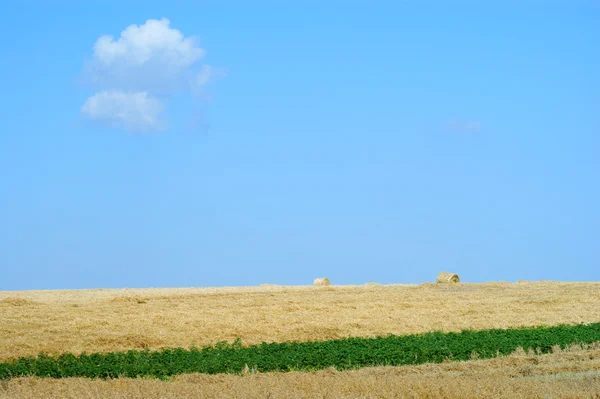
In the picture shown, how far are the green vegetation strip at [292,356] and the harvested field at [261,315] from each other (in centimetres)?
250

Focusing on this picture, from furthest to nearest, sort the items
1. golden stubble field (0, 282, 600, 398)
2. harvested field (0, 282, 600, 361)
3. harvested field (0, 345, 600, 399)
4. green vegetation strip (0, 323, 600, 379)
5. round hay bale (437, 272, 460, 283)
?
round hay bale (437, 272, 460, 283), harvested field (0, 282, 600, 361), green vegetation strip (0, 323, 600, 379), golden stubble field (0, 282, 600, 398), harvested field (0, 345, 600, 399)

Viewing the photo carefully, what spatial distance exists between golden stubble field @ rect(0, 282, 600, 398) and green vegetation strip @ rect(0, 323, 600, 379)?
144 cm

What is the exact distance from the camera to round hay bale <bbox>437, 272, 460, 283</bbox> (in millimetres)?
39094

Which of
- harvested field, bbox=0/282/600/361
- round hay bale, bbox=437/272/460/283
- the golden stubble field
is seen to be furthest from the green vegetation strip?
round hay bale, bbox=437/272/460/283

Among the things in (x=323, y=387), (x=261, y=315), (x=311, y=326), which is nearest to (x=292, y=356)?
(x=323, y=387)

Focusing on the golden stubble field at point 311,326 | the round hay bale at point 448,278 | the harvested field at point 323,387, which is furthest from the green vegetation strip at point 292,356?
the round hay bale at point 448,278

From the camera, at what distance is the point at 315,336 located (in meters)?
21.1

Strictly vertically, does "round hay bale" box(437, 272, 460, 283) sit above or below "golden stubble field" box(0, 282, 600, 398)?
above

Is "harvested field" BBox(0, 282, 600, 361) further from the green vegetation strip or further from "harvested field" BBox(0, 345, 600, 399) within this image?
"harvested field" BBox(0, 345, 600, 399)

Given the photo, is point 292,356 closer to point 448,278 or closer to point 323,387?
point 323,387

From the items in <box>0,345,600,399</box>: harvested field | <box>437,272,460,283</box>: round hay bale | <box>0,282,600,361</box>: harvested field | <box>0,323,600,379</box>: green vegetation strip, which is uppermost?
<box>437,272,460,283</box>: round hay bale

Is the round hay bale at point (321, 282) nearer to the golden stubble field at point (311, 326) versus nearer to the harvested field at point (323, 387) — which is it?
the golden stubble field at point (311, 326)

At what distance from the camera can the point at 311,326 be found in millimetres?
22016

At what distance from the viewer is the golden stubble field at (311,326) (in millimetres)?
10828
